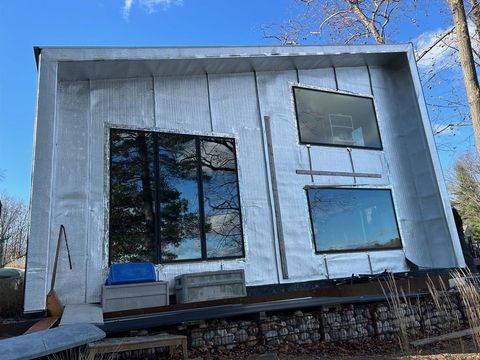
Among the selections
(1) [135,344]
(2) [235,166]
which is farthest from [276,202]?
(1) [135,344]

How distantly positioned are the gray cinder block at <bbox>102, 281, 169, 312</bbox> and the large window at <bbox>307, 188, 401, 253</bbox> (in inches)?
110

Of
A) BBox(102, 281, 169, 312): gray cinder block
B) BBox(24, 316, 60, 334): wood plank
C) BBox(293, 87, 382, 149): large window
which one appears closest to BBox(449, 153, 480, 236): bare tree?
BBox(293, 87, 382, 149): large window

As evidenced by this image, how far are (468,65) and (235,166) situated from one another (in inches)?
175

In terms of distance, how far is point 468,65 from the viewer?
7.06 m

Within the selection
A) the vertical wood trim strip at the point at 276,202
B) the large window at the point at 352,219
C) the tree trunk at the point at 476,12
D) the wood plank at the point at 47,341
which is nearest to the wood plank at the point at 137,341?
the wood plank at the point at 47,341

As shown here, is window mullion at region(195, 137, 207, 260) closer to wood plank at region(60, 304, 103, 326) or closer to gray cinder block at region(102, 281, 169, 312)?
gray cinder block at region(102, 281, 169, 312)

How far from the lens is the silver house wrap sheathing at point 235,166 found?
539 cm

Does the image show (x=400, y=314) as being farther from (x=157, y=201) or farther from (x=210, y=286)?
(x=157, y=201)

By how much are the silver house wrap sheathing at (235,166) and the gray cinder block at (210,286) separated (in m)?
0.25

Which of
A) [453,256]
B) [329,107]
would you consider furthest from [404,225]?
[329,107]

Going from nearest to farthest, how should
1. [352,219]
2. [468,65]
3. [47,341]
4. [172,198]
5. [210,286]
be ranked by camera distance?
[47,341], [210,286], [172,198], [468,65], [352,219]

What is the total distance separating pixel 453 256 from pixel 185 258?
4.86 metres

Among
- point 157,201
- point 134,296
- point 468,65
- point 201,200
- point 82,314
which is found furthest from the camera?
point 468,65

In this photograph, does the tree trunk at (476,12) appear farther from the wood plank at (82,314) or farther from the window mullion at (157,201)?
the wood plank at (82,314)
